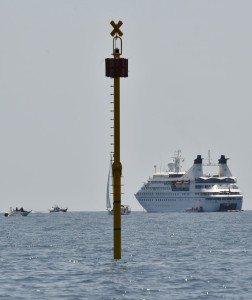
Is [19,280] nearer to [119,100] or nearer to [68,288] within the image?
[68,288]

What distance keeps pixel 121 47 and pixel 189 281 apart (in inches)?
441

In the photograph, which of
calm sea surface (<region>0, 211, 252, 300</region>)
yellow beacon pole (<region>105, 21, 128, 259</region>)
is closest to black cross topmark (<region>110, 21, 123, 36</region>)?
yellow beacon pole (<region>105, 21, 128, 259</region>)

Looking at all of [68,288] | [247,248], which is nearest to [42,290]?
[68,288]

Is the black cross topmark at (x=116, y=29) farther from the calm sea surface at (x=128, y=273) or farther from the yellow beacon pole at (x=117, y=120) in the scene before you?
the calm sea surface at (x=128, y=273)

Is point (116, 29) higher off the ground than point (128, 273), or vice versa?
point (116, 29)

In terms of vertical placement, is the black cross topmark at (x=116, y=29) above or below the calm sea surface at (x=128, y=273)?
above

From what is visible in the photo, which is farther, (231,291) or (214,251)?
(214,251)

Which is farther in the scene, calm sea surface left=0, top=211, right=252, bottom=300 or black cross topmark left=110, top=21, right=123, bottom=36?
black cross topmark left=110, top=21, right=123, bottom=36

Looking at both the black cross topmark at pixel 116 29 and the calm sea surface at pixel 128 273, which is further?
the black cross topmark at pixel 116 29

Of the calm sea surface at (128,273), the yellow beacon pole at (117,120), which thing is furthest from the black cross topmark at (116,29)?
the calm sea surface at (128,273)

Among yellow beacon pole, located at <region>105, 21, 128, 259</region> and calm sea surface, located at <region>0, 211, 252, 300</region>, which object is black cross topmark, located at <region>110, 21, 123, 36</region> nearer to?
yellow beacon pole, located at <region>105, 21, 128, 259</region>

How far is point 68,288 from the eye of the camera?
50.0m

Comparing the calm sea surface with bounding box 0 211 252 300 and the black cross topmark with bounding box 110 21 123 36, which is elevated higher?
the black cross topmark with bounding box 110 21 123 36

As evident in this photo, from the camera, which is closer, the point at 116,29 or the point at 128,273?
the point at 116,29
